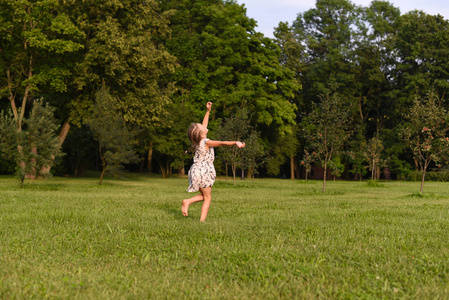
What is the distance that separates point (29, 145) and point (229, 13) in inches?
1166

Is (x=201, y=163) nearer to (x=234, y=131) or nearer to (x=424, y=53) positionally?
(x=234, y=131)

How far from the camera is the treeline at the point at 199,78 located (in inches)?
1084

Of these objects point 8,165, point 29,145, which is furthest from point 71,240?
point 8,165

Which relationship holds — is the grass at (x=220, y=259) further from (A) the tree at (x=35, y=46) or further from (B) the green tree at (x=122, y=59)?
(A) the tree at (x=35, y=46)

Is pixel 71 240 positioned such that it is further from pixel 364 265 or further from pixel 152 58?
pixel 152 58

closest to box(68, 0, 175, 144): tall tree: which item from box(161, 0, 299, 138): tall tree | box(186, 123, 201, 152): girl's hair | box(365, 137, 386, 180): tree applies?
box(161, 0, 299, 138): tall tree

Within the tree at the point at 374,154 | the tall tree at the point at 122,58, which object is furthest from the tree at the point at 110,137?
the tree at the point at 374,154

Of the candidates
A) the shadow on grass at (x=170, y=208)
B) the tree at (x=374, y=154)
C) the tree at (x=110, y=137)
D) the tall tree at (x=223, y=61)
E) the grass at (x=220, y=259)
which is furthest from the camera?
the tree at (x=374, y=154)

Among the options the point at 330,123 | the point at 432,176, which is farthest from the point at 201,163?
the point at 432,176

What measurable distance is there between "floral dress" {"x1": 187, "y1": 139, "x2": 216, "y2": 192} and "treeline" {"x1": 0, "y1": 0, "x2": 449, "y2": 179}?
1402 centimetres

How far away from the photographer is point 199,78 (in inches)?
1714

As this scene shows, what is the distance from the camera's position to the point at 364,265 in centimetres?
500

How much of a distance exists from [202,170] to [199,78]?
36.4 m

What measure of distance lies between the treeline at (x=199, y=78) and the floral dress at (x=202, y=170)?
1402cm
